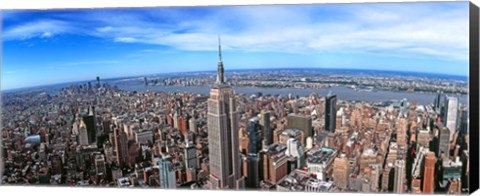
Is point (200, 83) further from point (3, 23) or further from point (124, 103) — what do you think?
point (3, 23)

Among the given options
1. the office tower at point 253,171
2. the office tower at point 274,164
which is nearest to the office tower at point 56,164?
the office tower at point 253,171

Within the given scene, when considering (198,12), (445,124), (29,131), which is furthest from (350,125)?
(29,131)

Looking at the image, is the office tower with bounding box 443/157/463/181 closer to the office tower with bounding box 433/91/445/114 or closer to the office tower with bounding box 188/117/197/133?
the office tower with bounding box 433/91/445/114

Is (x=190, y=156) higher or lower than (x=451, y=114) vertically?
lower

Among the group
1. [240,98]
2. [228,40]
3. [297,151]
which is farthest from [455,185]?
[228,40]

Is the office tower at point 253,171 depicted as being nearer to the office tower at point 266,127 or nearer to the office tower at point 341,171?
the office tower at point 266,127

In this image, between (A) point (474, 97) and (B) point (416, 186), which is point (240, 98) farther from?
(A) point (474, 97)

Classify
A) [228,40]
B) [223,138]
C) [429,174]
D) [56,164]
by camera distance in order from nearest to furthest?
[429,174] < [228,40] < [223,138] < [56,164]
